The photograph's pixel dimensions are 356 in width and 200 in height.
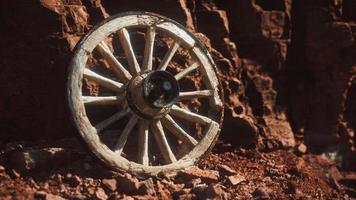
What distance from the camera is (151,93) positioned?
4.97 metres

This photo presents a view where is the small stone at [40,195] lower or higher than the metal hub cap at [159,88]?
lower

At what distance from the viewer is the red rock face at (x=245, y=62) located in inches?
206

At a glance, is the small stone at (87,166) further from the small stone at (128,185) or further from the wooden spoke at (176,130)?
the wooden spoke at (176,130)

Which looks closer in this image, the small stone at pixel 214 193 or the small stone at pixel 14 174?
the small stone at pixel 14 174

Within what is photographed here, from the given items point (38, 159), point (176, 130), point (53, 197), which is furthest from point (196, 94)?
point (53, 197)

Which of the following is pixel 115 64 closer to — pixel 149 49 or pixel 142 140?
pixel 149 49

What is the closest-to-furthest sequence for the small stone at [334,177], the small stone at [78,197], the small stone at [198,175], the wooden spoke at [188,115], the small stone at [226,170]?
the small stone at [78,197]
the small stone at [198,175]
the wooden spoke at [188,115]
the small stone at [226,170]
the small stone at [334,177]

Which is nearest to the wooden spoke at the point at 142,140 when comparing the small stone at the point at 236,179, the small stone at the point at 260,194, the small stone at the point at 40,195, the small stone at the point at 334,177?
the small stone at the point at 236,179

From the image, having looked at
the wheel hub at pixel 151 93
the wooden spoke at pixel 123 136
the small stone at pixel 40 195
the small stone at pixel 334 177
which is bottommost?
the small stone at pixel 334 177

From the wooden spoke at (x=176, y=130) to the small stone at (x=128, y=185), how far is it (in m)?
0.88

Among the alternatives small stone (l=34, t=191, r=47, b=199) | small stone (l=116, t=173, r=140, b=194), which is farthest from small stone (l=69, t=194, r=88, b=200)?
small stone (l=116, t=173, r=140, b=194)

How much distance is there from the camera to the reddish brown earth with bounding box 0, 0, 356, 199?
195 inches

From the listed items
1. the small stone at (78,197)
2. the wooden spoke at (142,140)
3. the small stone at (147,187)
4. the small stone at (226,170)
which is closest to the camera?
the small stone at (78,197)

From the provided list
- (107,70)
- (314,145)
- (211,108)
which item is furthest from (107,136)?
(314,145)
